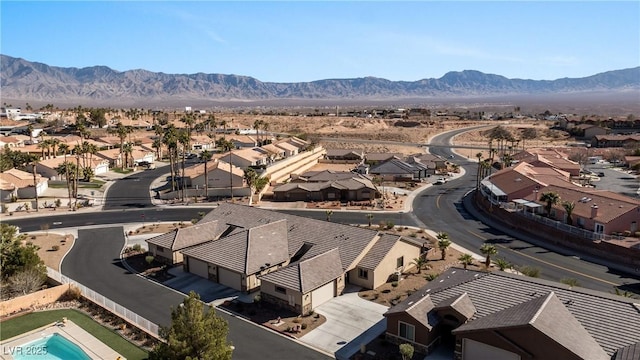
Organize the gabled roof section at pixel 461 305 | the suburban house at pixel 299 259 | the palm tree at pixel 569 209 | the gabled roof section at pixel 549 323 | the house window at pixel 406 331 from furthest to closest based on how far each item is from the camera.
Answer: the palm tree at pixel 569 209
the suburban house at pixel 299 259
the house window at pixel 406 331
the gabled roof section at pixel 461 305
the gabled roof section at pixel 549 323

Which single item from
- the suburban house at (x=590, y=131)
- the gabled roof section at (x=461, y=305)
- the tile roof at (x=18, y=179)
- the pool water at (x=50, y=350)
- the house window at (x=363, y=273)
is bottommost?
the pool water at (x=50, y=350)

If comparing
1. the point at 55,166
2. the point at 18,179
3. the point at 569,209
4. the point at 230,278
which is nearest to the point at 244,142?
the point at 55,166

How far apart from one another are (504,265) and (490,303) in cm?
1435

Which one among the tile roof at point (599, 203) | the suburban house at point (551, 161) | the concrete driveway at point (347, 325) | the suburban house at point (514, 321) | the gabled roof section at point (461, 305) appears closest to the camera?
the suburban house at point (514, 321)

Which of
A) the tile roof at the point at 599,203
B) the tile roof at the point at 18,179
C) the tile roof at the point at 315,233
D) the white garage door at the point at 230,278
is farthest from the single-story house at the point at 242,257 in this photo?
the tile roof at the point at 18,179

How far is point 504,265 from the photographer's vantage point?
4447cm

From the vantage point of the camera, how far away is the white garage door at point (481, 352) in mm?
27784

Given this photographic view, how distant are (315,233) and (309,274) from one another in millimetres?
8772

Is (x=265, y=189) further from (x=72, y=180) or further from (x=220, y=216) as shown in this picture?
(x=72, y=180)

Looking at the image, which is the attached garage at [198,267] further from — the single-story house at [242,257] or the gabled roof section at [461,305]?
the gabled roof section at [461,305]

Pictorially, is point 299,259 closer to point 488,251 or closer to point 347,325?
point 347,325

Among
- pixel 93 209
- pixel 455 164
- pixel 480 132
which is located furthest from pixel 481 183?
pixel 480 132

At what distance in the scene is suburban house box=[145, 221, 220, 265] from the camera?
48875 mm

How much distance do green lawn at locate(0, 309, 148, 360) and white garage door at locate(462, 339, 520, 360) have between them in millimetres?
21915
